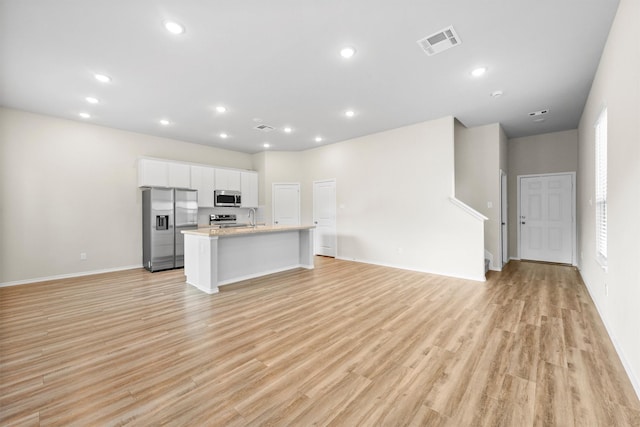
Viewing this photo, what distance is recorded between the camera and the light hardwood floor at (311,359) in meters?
1.68

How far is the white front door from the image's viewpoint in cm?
593

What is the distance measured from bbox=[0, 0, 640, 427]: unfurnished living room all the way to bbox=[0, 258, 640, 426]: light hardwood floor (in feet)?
0.08

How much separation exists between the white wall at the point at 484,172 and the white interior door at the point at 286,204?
4.30 meters

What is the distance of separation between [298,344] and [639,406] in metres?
2.45

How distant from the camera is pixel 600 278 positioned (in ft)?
10.6

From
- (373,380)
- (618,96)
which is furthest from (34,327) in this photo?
(618,96)

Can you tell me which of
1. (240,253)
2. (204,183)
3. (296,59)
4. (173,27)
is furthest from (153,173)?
(296,59)

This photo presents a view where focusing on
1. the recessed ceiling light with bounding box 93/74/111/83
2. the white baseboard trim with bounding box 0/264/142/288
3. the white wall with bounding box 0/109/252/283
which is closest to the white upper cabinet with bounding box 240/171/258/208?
the white wall with bounding box 0/109/252/283

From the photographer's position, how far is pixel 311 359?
7.43 feet

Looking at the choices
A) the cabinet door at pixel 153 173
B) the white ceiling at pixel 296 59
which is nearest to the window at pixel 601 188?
the white ceiling at pixel 296 59

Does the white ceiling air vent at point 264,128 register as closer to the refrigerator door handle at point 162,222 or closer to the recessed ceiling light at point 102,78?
the recessed ceiling light at point 102,78

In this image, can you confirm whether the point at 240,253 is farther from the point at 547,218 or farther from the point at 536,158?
the point at 536,158

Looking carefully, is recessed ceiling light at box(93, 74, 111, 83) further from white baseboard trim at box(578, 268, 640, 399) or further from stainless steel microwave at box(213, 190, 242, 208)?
white baseboard trim at box(578, 268, 640, 399)

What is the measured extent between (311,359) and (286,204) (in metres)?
5.87
